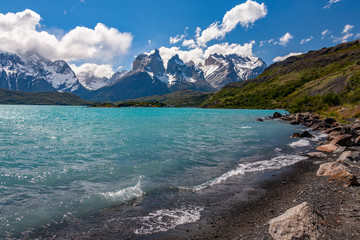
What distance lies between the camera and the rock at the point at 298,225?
902 cm

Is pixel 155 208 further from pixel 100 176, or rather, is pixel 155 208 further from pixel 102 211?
pixel 100 176

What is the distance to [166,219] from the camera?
12.6m

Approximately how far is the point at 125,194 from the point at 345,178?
16517 mm

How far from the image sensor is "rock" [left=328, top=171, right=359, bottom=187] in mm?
15094

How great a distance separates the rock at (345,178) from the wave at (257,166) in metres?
6.82

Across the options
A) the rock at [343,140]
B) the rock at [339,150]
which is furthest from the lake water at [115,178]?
the rock at [343,140]

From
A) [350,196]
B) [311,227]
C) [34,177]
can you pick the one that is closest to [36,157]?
[34,177]

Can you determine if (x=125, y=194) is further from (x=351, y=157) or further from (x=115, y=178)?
(x=351, y=157)

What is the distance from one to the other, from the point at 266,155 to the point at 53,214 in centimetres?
2602

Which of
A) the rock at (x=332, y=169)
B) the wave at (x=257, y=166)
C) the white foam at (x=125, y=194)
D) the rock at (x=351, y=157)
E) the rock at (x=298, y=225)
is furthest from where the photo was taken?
the rock at (x=351, y=157)

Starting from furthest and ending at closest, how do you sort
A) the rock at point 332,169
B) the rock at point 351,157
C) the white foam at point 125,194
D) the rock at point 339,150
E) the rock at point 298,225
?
the rock at point 339,150, the rock at point 351,157, the rock at point 332,169, the white foam at point 125,194, the rock at point 298,225

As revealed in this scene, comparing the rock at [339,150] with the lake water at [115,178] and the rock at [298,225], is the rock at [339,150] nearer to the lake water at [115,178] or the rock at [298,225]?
the lake water at [115,178]

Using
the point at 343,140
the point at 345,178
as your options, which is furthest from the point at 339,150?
the point at 345,178

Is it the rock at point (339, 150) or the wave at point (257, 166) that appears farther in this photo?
the rock at point (339, 150)
